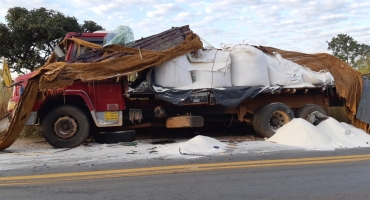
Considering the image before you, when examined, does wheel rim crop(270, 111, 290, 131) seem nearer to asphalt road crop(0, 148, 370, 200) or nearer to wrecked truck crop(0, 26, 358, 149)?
wrecked truck crop(0, 26, 358, 149)

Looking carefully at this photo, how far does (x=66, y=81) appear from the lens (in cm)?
957

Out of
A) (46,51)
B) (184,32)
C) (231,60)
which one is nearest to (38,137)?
(184,32)

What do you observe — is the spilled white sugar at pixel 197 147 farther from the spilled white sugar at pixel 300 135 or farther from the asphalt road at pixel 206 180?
the spilled white sugar at pixel 300 135

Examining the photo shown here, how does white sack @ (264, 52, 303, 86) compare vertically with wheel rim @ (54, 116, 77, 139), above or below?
above

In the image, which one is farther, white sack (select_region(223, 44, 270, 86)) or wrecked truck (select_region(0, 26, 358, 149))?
white sack (select_region(223, 44, 270, 86))

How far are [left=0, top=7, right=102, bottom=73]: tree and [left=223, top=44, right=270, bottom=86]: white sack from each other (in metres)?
11.1

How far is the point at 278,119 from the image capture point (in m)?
11.5

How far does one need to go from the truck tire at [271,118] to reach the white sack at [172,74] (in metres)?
2.09

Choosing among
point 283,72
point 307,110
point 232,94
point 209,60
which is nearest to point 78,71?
point 209,60

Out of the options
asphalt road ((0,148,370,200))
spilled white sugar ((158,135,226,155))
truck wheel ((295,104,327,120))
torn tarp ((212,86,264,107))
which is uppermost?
torn tarp ((212,86,264,107))

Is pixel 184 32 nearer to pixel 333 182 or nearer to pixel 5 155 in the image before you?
pixel 5 155

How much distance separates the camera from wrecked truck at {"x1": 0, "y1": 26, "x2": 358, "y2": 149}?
9812mm

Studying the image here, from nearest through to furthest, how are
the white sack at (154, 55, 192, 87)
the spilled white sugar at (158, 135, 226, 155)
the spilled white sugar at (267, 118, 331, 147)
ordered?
the spilled white sugar at (158, 135, 226, 155) < the spilled white sugar at (267, 118, 331, 147) < the white sack at (154, 55, 192, 87)

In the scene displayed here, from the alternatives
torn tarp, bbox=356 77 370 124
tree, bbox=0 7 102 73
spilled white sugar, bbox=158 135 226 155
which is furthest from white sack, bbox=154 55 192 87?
tree, bbox=0 7 102 73
